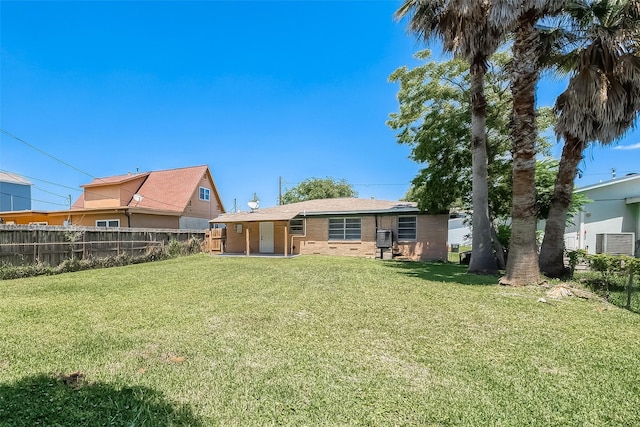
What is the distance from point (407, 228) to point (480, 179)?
6.10 meters

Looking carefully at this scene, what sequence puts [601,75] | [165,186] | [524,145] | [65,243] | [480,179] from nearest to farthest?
[601,75] < [524,145] < [480,179] < [65,243] < [165,186]

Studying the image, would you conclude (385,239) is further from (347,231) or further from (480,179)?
(480,179)

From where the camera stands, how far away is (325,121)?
26031mm

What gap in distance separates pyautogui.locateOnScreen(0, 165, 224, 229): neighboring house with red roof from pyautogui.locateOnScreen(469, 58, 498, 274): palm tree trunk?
17.8m

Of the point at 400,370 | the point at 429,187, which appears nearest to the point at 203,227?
the point at 429,187

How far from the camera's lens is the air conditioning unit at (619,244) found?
38.8ft

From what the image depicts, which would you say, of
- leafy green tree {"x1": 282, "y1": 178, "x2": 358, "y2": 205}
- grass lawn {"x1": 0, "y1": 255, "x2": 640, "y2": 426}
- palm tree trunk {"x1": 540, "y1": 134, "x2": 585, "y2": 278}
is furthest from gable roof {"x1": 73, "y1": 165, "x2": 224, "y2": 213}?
palm tree trunk {"x1": 540, "y1": 134, "x2": 585, "y2": 278}

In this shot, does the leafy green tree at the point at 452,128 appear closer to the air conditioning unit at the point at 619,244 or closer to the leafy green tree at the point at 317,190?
the air conditioning unit at the point at 619,244

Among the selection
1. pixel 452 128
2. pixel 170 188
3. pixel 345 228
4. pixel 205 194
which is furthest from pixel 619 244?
pixel 170 188

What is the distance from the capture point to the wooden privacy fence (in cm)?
1062

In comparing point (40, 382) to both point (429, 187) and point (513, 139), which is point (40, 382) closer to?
point (513, 139)

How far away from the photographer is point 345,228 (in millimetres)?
18250

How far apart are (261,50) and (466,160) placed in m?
11.2

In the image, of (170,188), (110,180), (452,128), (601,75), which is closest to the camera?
(601,75)
